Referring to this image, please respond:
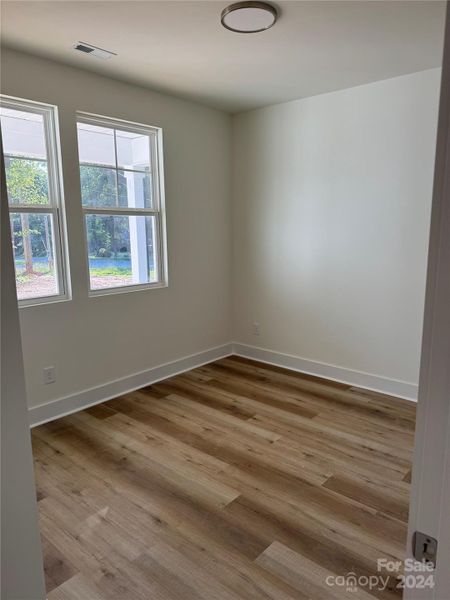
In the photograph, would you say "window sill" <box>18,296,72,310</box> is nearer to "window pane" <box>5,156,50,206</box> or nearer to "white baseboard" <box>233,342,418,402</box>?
"window pane" <box>5,156,50,206</box>

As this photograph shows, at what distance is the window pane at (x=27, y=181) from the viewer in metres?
2.88

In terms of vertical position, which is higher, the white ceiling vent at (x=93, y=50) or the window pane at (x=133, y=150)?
the white ceiling vent at (x=93, y=50)

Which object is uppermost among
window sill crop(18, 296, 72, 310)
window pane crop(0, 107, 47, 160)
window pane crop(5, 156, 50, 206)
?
window pane crop(0, 107, 47, 160)

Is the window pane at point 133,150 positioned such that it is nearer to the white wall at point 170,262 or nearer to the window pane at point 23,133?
the white wall at point 170,262

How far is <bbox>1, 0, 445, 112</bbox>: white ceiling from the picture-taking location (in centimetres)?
217

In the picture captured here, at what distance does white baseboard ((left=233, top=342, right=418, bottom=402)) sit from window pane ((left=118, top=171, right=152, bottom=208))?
2.01 m

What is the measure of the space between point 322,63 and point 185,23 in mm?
1132

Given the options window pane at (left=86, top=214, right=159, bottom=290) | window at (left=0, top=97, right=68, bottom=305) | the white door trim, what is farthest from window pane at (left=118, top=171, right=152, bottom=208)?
the white door trim

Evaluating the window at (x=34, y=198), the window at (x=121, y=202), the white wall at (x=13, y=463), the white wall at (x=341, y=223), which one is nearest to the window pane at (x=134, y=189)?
the window at (x=121, y=202)

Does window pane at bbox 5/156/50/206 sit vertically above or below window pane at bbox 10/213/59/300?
above

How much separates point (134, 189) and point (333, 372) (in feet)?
8.51

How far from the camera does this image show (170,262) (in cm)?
396

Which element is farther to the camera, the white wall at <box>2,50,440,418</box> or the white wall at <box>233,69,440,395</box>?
the white wall at <box>233,69,440,395</box>

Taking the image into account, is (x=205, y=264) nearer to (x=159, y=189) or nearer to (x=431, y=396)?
(x=159, y=189)
